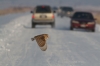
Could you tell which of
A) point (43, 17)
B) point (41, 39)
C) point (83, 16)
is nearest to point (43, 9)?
point (43, 17)

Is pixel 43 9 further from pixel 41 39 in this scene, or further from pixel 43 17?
pixel 41 39

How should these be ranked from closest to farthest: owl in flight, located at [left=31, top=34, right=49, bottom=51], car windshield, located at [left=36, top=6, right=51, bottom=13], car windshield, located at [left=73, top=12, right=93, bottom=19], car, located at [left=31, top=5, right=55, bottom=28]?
1. owl in flight, located at [left=31, top=34, right=49, bottom=51]
2. car windshield, located at [left=73, top=12, right=93, bottom=19]
3. car, located at [left=31, top=5, right=55, bottom=28]
4. car windshield, located at [left=36, top=6, right=51, bottom=13]

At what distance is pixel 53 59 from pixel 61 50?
100 inches

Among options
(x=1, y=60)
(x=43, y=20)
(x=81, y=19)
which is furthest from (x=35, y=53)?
(x=43, y=20)

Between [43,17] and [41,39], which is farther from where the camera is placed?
[43,17]

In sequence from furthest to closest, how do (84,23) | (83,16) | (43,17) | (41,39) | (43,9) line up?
1. (43,9)
2. (43,17)
3. (83,16)
4. (84,23)
5. (41,39)

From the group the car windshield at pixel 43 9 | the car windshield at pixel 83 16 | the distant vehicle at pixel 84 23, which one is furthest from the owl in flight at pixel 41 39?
the car windshield at pixel 43 9

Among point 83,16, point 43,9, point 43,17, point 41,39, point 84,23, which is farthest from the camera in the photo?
point 43,9

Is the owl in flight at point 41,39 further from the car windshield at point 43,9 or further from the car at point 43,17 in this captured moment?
the car windshield at point 43,9

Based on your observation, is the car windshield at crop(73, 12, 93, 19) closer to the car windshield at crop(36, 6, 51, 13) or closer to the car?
the car

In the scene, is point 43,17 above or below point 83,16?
below

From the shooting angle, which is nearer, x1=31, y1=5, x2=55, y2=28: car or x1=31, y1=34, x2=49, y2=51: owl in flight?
x1=31, y1=34, x2=49, y2=51: owl in flight

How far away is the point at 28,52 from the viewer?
1365cm

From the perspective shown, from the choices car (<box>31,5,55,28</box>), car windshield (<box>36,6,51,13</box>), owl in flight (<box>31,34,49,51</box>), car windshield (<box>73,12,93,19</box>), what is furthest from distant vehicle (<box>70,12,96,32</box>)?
owl in flight (<box>31,34,49,51</box>)
